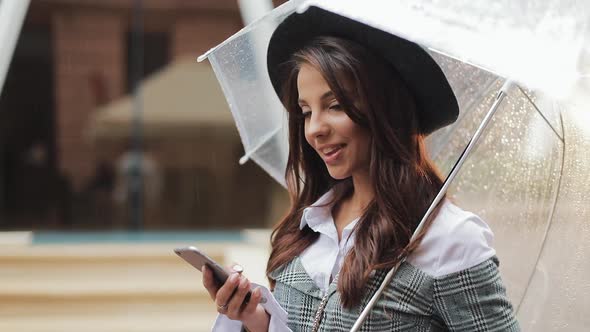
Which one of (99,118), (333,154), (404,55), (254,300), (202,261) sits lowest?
(99,118)

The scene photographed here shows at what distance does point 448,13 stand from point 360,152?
13.4 inches

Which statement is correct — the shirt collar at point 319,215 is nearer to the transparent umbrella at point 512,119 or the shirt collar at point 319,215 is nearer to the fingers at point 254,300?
the fingers at point 254,300

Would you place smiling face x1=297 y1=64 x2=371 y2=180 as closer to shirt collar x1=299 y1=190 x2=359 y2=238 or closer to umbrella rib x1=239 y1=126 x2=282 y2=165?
shirt collar x1=299 y1=190 x2=359 y2=238

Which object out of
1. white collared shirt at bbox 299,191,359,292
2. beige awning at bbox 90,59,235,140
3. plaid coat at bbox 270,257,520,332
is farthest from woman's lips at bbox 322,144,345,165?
beige awning at bbox 90,59,235,140

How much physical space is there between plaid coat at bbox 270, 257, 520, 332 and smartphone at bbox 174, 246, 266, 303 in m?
0.21

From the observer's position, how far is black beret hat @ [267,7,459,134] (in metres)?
1.61

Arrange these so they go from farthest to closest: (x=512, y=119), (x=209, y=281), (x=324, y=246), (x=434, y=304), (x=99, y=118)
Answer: (x=99, y=118), (x=512, y=119), (x=324, y=246), (x=209, y=281), (x=434, y=304)

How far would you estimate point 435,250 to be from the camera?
4.96 ft

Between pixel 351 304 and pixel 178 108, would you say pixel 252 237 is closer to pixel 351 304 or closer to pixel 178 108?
pixel 178 108

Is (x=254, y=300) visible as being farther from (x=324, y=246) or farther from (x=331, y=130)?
(x=331, y=130)

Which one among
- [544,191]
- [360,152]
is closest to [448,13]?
[360,152]

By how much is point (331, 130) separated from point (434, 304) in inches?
15.2

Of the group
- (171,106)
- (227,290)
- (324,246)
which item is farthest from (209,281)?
(171,106)

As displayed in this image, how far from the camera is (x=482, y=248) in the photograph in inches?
58.9
